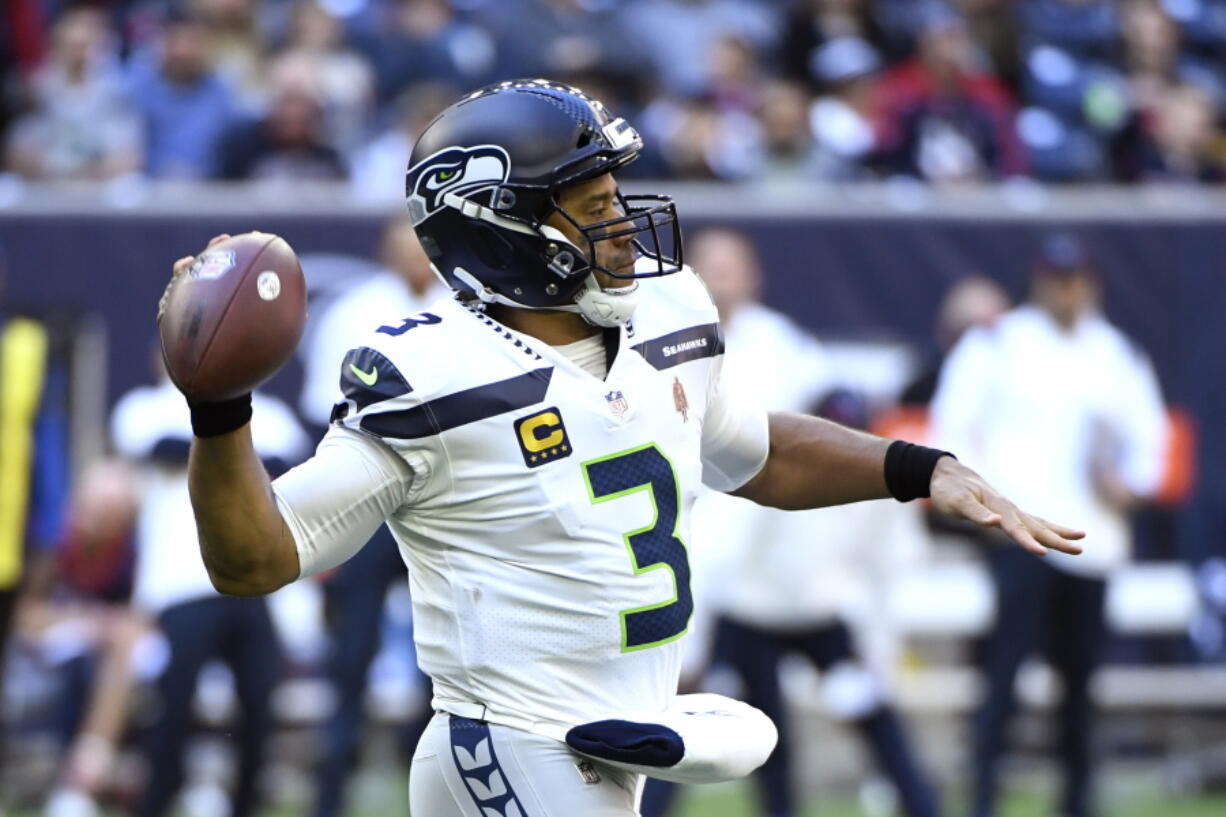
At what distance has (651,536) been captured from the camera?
11.3ft

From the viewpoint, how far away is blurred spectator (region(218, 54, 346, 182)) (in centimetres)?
952

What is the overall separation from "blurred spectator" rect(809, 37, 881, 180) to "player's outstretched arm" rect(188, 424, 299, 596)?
7.58 meters

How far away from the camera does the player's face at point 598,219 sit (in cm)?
351

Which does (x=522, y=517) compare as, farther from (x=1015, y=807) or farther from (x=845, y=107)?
(x=845, y=107)

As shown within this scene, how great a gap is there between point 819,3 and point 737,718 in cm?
897

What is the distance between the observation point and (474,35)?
10.9 m

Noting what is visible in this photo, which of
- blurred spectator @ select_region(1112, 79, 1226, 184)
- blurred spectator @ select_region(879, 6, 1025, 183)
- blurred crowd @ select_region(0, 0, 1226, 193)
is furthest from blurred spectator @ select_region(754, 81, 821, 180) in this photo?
blurred spectator @ select_region(1112, 79, 1226, 184)

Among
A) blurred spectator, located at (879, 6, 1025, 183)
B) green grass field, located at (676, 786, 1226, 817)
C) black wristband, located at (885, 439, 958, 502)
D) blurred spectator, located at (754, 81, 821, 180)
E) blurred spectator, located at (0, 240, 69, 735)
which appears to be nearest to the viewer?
black wristband, located at (885, 439, 958, 502)

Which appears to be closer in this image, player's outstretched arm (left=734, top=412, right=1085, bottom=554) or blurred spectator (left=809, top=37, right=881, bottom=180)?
player's outstretched arm (left=734, top=412, right=1085, bottom=554)

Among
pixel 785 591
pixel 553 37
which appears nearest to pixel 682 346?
pixel 785 591

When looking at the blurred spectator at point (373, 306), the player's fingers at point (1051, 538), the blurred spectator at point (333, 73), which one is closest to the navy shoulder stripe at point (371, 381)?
the player's fingers at point (1051, 538)

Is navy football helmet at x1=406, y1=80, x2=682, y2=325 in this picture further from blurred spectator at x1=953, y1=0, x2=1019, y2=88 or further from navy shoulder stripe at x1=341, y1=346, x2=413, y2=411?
blurred spectator at x1=953, y1=0, x2=1019, y2=88

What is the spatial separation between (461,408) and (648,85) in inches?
306

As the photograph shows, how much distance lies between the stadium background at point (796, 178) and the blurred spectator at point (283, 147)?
0.05 ft
